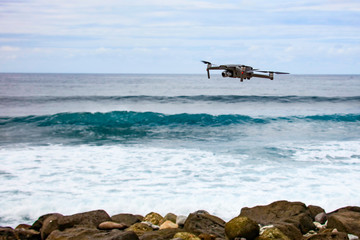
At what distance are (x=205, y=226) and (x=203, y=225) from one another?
4cm

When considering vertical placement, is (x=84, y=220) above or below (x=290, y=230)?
below

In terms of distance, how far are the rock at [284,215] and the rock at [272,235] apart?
906mm

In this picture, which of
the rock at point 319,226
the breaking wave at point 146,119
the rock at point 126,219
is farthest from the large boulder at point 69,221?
the breaking wave at point 146,119

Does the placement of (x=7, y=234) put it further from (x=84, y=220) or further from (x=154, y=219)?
(x=154, y=219)

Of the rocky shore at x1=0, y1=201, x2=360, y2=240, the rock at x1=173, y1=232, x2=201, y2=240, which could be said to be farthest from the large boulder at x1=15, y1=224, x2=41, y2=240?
the rock at x1=173, y1=232, x2=201, y2=240

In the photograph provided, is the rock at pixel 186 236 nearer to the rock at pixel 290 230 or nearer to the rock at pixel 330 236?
the rock at pixel 290 230

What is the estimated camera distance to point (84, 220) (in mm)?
6750

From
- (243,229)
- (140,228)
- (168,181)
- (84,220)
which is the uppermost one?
(243,229)

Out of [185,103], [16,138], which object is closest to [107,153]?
[16,138]

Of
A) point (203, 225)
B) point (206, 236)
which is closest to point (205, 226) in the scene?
point (203, 225)

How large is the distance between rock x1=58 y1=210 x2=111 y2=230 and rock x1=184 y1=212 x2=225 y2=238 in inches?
64.2

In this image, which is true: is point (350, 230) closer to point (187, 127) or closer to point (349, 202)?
point (349, 202)

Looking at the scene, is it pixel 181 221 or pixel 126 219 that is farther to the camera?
pixel 126 219

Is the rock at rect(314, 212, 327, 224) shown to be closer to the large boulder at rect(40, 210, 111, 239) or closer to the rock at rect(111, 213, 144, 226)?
the rock at rect(111, 213, 144, 226)
